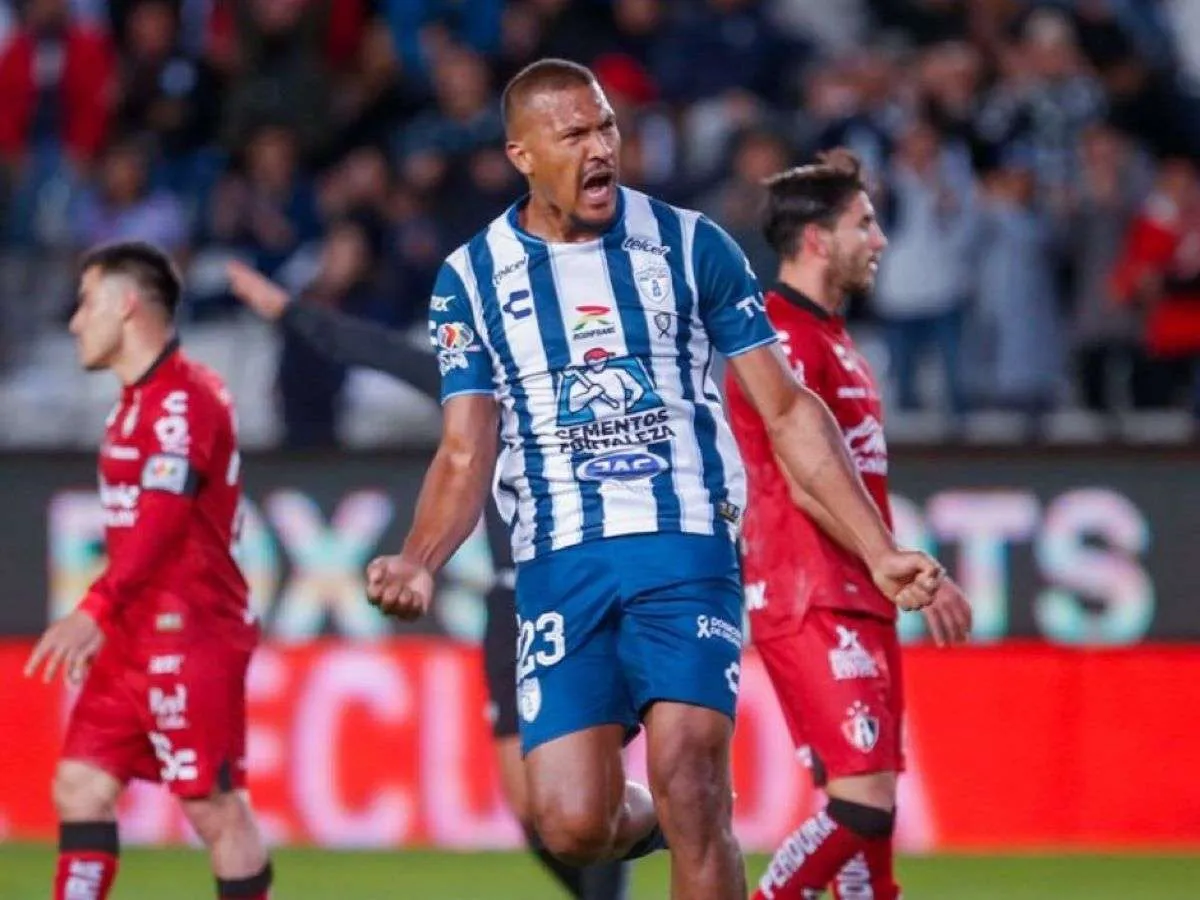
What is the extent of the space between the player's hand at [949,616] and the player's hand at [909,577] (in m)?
0.57

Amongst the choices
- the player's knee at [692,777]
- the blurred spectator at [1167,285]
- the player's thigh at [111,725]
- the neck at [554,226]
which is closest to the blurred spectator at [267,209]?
the blurred spectator at [1167,285]

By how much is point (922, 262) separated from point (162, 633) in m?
6.09

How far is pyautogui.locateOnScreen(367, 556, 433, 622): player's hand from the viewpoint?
240 inches

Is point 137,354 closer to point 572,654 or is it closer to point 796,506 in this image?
point 796,506

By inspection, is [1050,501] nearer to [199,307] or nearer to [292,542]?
[292,542]

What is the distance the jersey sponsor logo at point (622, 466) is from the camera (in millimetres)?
6660

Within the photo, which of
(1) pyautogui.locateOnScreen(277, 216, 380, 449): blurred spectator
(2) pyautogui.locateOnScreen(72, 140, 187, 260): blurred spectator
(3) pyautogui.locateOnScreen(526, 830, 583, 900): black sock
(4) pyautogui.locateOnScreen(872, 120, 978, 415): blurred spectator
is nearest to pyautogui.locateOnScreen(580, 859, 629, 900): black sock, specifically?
(3) pyautogui.locateOnScreen(526, 830, 583, 900): black sock

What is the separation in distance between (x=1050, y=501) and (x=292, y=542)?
354cm

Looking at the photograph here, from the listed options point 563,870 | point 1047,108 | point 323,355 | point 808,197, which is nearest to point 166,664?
point 563,870

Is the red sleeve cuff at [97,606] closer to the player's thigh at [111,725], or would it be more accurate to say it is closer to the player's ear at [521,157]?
the player's thigh at [111,725]

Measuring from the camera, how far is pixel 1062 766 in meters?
11.9

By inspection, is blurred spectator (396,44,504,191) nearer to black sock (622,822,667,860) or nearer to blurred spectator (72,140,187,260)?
blurred spectator (72,140,187,260)

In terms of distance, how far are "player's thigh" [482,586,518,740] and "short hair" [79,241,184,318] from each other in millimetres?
1389

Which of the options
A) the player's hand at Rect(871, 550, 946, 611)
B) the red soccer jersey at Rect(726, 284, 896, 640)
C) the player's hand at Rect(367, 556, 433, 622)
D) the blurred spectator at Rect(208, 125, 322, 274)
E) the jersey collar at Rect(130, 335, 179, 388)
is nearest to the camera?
the player's hand at Rect(367, 556, 433, 622)
